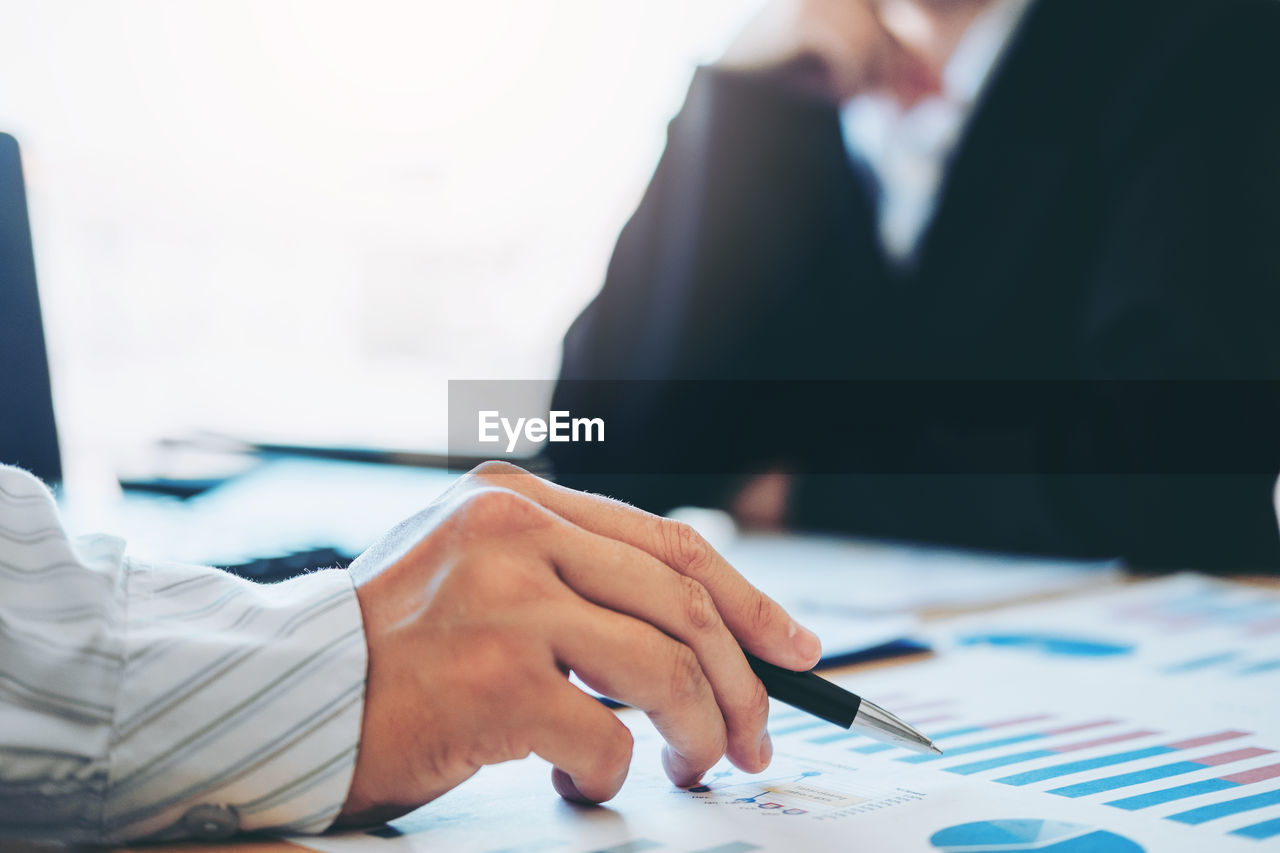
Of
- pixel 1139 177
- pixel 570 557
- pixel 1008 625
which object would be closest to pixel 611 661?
pixel 570 557

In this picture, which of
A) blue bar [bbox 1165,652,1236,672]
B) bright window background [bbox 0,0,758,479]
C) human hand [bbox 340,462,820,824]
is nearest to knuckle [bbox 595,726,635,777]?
human hand [bbox 340,462,820,824]

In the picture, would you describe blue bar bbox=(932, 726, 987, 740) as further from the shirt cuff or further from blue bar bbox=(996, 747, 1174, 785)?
the shirt cuff

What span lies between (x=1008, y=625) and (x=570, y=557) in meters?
0.43

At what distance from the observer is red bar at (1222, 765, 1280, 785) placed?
1.08 feet

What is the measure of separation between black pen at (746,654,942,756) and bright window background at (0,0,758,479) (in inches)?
34.1

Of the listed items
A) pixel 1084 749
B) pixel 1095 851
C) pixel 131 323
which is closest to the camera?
pixel 1095 851

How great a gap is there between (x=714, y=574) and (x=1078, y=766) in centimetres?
16

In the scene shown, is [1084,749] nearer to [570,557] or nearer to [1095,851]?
[1095,851]

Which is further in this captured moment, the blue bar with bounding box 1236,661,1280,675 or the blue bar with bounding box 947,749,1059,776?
the blue bar with bounding box 1236,661,1280,675

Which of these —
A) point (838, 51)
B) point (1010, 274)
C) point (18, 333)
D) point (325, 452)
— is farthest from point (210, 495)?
point (838, 51)

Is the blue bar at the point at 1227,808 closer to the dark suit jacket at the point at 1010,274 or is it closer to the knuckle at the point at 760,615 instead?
the knuckle at the point at 760,615

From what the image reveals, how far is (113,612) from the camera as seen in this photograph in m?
0.28

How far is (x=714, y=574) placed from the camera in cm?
33

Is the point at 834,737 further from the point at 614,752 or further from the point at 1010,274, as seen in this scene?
the point at 1010,274
